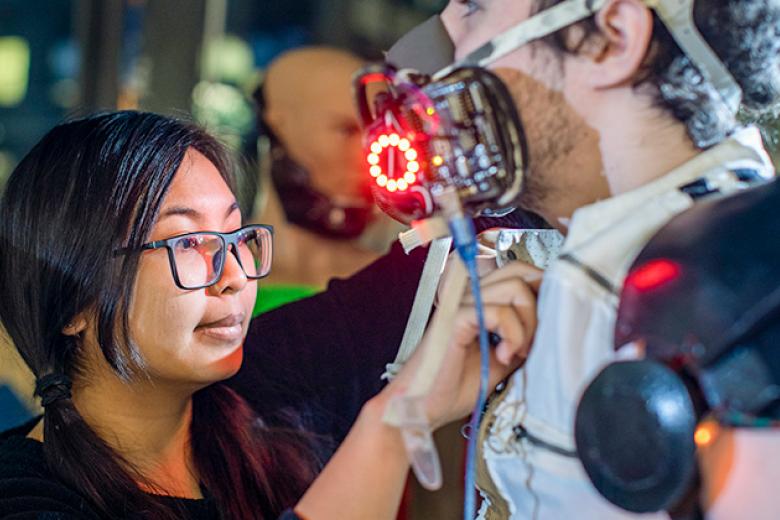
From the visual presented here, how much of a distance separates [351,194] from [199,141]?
124cm

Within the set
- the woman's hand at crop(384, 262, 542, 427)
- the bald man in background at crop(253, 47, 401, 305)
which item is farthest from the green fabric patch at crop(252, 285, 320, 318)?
the woman's hand at crop(384, 262, 542, 427)

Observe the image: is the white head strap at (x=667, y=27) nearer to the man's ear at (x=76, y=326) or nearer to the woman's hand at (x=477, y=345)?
the woman's hand at (x=477, y=345)

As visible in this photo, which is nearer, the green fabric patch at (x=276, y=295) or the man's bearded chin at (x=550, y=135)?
the man's bearded chin at (x=550, y=135)

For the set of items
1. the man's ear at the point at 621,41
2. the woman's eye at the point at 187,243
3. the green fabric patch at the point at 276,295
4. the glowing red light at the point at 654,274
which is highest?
the man's ear at the point at 621,41

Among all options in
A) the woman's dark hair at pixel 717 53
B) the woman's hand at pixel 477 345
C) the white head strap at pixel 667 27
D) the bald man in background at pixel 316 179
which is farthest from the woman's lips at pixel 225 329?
the bald man in background at pixel 316 179

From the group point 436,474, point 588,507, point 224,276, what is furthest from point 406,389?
point 224,276

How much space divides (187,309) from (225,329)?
2.8 inches

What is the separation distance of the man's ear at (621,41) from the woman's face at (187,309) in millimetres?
713

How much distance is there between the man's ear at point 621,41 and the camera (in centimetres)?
109

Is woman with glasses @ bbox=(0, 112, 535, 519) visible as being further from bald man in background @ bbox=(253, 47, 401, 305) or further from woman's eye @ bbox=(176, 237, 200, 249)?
bald man in background @ bbox=(253, 47, 401, 305)

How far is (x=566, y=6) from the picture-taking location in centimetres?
112

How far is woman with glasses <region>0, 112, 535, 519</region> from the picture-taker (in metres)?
1.59

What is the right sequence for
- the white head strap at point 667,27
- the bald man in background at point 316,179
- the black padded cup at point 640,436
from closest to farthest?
the black padded cup at point 640,436 → the white head strap at point 667,27 → the bald man in background at point 316,179

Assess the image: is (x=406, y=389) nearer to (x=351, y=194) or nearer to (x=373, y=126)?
(x=373, y=126)
